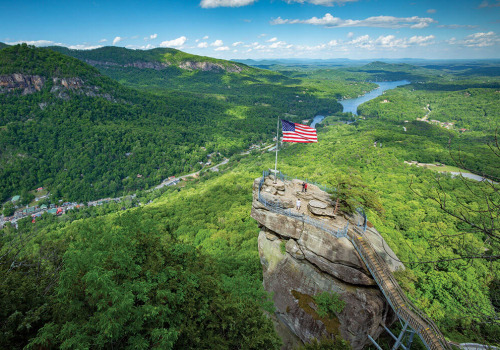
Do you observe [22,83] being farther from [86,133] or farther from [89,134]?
[89,134]

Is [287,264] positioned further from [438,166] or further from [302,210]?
[438,166]

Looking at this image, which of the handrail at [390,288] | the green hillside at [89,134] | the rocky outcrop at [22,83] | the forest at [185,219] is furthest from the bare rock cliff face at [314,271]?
the rocky outcrop at [22,83]

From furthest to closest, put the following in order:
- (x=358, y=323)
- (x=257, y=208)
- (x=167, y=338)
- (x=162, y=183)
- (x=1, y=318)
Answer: (x=162, y=183) < (x=257, y=208) < (x=358, y=323) < (x=1, y=318) < (x=167, y=338)

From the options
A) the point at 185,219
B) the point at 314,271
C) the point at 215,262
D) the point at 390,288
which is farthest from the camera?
the point at 185,219

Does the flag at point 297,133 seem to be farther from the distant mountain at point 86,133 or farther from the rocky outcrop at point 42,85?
the rocky outcrop at point 42,85

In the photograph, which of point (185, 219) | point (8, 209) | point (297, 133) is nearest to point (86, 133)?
point (8, 209)

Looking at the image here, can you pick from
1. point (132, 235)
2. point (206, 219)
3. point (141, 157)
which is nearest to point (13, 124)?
point (141, 157)

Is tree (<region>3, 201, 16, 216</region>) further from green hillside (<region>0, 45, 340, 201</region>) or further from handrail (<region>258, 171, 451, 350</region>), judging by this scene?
handrail (<region>258, 171, 451, 350</region>)
